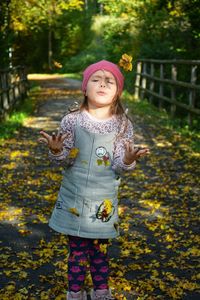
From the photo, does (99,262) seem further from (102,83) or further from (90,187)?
(102,83)

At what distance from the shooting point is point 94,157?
304 cm

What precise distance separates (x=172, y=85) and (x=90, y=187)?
32.3 ft

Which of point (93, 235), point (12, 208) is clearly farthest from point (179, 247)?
point (12, 208)

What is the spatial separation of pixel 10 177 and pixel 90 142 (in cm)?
428

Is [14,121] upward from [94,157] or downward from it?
downward

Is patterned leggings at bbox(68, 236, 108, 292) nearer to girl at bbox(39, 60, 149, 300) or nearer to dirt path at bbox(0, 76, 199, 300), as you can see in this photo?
girl at bbox(39, 60, 149, 300)

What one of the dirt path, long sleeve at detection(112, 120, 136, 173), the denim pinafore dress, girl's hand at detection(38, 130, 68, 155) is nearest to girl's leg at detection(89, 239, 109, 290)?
the denim pinafore dress

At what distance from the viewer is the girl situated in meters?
3.03

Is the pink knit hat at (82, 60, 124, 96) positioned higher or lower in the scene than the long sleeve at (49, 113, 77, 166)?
higher

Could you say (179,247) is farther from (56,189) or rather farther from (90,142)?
(56,189)

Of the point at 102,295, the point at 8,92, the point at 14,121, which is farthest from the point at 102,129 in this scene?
the point at 8,92

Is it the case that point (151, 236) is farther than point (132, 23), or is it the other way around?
point (132, 23)

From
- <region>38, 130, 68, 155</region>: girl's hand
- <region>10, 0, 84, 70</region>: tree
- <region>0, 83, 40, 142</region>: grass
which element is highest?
<region>10, 0, 84, 70</region>: tree

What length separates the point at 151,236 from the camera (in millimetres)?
4855
